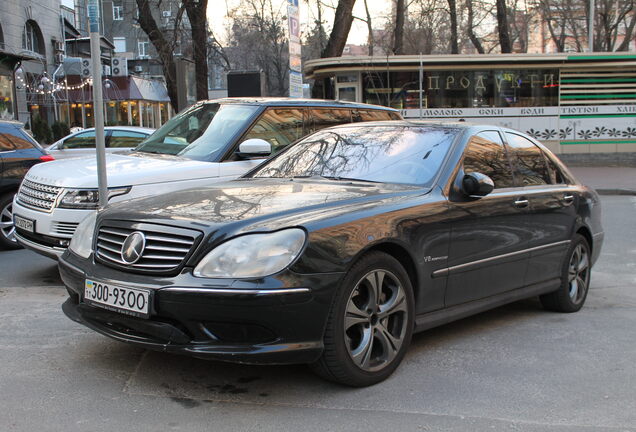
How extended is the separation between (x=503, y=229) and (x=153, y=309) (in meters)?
2.53

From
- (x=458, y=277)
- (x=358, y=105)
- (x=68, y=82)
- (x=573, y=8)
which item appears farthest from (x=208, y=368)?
(x=573, y=8)

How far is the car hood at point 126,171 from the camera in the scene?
20.7 ft

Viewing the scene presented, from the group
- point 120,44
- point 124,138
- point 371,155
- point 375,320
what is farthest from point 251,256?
point 120,44

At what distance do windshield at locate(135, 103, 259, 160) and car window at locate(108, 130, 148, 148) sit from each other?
221 inches

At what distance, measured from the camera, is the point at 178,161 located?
6.81 metres

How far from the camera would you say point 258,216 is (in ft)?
11.9

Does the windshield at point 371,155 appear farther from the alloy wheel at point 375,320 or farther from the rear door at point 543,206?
the alloy wheel at point 375,320

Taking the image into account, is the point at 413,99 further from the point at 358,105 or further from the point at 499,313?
the point at 499,313

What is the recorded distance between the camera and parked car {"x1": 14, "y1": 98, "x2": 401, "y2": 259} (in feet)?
20.5

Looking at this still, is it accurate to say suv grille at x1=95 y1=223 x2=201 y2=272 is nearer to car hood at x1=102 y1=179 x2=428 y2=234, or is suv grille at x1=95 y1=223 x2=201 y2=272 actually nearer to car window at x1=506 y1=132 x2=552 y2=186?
car hood at x1=102 y1=179 x2=428 y2=234

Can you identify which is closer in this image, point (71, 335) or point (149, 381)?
point (149, 381)

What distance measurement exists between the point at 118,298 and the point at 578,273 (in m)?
3.90

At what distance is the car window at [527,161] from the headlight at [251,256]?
243 centimetres

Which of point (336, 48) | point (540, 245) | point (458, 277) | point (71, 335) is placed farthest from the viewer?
point (336, 48)
